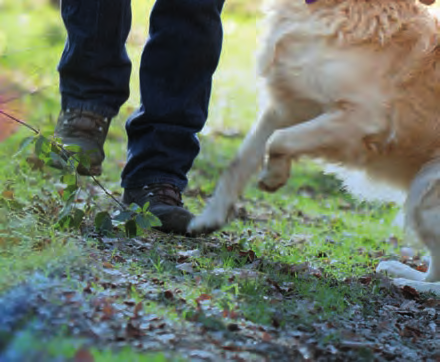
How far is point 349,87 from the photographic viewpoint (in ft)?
9.18

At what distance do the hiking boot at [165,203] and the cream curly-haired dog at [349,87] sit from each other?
4.7 inches

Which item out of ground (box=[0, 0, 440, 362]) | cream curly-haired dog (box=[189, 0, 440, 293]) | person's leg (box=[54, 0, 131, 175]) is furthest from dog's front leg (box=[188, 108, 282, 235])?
person's leg (box=[54, 0, 131, 175])

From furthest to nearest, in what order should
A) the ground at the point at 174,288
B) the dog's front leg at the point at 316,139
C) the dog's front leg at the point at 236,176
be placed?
the dog's front leg at the point at 236,176 → the dog's front leg at the point at 316,139 → the ground at the point at 174,288

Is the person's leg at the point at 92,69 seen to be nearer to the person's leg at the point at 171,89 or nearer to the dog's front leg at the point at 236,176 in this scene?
the person's leg at the point at 171,89

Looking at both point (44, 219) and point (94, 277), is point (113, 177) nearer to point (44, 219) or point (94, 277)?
point (44, 219)

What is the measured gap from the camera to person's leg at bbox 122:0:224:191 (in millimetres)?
3256

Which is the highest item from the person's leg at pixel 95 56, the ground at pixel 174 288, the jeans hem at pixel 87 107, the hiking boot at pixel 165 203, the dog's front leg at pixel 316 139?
the person's leg at pixel 95 56

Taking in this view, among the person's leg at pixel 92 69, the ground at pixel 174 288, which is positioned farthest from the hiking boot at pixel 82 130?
the ground at pixel 174 288

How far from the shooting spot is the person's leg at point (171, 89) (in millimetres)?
3256

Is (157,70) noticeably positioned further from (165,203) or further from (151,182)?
(165,203)

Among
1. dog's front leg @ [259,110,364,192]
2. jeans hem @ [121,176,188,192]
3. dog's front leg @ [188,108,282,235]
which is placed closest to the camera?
dog's front leg @ [259,110,364,192]

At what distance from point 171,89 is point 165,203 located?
546 mm

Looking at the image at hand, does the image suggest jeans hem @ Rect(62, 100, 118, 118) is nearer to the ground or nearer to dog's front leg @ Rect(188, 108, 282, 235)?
the ground

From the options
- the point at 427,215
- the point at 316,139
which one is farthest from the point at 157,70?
the point at 427,215
